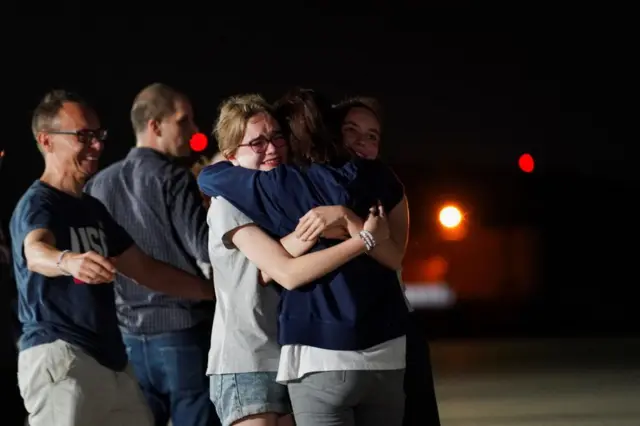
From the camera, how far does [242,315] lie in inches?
158

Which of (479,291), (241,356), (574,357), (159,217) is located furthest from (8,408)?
(479,291)

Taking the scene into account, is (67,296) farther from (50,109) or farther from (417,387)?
(417,387)

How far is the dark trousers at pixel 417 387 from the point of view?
15.2 feet

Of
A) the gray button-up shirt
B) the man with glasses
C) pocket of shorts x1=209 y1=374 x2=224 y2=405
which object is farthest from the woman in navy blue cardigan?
the gray button-up shirt

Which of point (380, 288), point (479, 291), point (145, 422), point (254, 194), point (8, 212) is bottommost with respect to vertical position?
point (145, 422)

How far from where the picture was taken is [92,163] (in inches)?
173

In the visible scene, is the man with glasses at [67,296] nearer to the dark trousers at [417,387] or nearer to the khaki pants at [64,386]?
the khaki pants at [64,386]

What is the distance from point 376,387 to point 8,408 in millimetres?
5465

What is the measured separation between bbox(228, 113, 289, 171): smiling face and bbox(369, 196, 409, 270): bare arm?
0.40 meters

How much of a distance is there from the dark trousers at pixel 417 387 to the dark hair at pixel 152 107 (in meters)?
1.54

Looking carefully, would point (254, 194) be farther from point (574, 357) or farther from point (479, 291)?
point (479, 291)

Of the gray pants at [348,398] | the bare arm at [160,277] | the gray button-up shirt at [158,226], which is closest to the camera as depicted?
the gray pants at [348,398]

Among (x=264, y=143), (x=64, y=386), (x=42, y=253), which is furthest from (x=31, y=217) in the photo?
(x=264, y=143)

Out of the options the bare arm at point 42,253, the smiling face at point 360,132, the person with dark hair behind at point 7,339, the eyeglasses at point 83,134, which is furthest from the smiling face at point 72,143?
the person with dark hair behind at point 7,339
